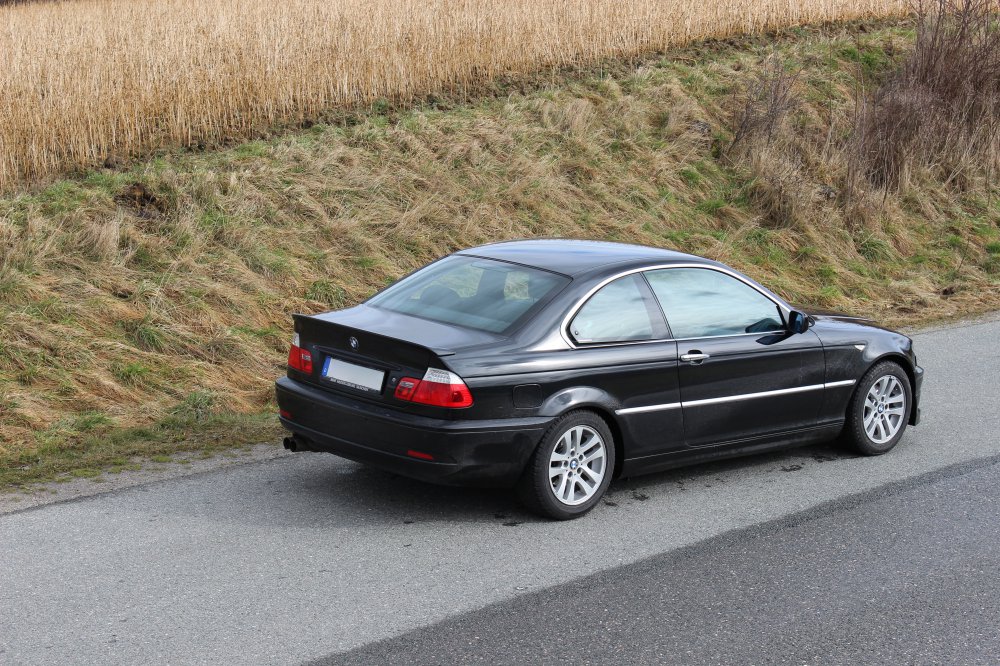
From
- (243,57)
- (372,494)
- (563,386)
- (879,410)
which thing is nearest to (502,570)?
(563,386)

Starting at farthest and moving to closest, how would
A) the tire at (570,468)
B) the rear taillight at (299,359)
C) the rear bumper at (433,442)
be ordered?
the rear taillight at (299,359) → the tire at (570,468) → the rear bumper at (433,442)

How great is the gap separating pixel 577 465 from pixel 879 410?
8.66 ft

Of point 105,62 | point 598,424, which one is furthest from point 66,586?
point 105,62

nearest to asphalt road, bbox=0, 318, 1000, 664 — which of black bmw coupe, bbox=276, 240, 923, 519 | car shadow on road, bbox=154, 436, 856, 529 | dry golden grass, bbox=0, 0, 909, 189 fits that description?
car shadow on road, bbox=154, 436, 856, 529

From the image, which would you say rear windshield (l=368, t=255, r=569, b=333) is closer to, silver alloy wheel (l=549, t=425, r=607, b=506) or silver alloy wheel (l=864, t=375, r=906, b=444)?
silver alloy wheel (l=549, t=425, r=607, b=506)

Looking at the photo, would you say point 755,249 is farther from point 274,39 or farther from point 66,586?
point 66,586

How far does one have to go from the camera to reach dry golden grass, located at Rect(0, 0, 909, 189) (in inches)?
500

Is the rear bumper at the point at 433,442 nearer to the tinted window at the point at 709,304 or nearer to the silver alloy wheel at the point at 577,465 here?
the silver alloy wheel at the point at 577,465

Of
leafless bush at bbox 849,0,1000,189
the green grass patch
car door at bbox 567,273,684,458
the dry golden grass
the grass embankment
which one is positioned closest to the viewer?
car door at bbox 567,273,684,458

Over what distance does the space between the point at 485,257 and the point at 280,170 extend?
669cm

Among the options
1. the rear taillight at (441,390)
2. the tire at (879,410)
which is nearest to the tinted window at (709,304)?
the tire at (879,410)

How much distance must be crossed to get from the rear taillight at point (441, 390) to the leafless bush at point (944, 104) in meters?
13.8

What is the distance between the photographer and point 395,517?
6211 mm

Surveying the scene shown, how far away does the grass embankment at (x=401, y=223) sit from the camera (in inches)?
345
